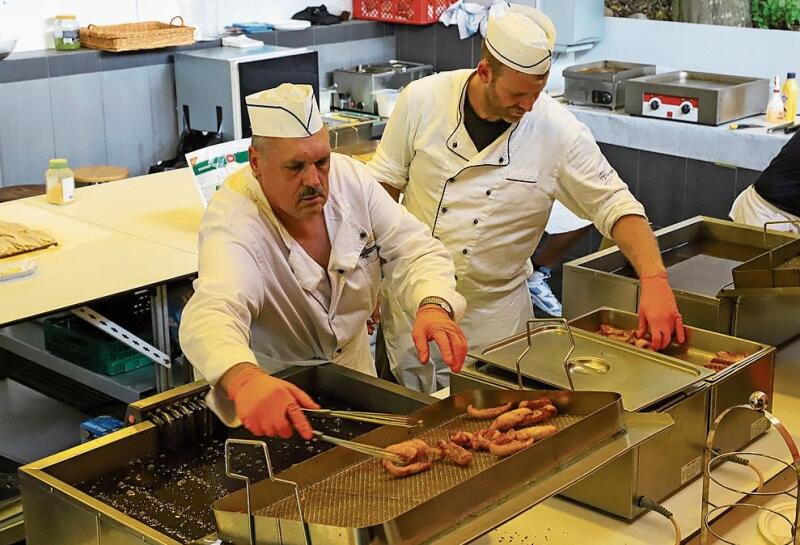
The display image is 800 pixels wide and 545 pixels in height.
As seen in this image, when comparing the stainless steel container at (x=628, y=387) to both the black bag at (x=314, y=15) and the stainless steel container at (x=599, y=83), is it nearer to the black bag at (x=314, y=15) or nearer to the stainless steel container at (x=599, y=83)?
the stainless steel container at (x=599, y=83)

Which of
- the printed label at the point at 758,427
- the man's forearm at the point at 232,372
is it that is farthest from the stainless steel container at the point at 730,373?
the man's forearm at the point at 232,372

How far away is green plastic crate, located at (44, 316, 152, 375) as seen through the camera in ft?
13.4

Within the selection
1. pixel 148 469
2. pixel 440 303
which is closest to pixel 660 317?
pixel 440 303

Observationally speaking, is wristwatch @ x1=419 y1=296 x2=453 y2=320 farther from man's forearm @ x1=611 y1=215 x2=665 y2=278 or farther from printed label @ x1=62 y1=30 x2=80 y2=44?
printed label @ x1=62 y1=30 x2=80 y2=44

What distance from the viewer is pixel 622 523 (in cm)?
197

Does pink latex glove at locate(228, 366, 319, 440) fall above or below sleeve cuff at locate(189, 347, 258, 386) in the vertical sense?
below

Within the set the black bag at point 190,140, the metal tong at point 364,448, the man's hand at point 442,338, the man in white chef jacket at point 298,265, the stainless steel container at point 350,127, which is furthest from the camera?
the black bag at point 190,140

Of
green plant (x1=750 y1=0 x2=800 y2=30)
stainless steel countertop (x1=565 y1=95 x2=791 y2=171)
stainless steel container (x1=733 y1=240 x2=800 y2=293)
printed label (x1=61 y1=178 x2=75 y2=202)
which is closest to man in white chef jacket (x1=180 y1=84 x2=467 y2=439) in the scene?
stainless steel container (x1=733 y1=240 x2=800 y2=293)

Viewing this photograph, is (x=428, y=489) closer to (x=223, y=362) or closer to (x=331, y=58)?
(x=223, y=362)

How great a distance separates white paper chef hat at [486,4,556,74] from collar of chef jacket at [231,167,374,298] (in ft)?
2.09

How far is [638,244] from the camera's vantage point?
276 cm

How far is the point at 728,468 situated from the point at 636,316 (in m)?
0.46

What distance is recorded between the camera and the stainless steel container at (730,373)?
7.06ft

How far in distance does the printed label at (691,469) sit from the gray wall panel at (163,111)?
15.2ft
